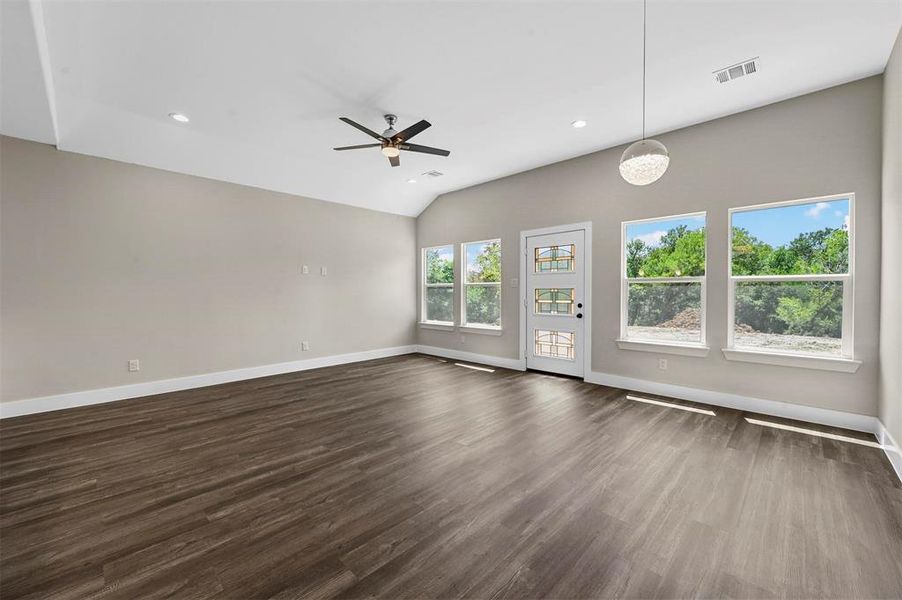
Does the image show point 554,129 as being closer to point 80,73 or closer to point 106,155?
point 80,73

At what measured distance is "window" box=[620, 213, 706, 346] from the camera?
412cm

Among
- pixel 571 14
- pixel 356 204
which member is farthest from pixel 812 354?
pixel 356 204

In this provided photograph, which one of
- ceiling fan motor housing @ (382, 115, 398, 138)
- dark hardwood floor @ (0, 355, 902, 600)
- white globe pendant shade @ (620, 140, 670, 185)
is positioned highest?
ceiling fan motor housing @ (382, 115, 398, 138)

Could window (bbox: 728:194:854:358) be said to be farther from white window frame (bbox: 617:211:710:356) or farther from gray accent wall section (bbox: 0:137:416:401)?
gray accent wall section (bbox: 0:137:416:401)

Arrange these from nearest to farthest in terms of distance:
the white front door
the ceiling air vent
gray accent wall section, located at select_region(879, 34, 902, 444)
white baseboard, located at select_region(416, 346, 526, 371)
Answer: gray accent wall section, located at select_region(879, 34, 902, 444) < the ceiling air vent < the white front door < white baseboard, located at select_region(416, 346, 526, 371)

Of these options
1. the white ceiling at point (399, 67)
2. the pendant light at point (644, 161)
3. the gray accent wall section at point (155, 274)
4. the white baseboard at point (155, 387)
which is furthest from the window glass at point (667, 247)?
the white baseboard at point (155, 387)

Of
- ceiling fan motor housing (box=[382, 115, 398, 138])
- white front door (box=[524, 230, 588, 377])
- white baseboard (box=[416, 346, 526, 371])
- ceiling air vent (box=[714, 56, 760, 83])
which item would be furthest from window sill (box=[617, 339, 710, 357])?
ceiling fan motor housing (box=[382, 115, 398, 138])

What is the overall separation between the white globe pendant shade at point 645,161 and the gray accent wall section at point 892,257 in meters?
1.67

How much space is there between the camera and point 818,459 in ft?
8.81

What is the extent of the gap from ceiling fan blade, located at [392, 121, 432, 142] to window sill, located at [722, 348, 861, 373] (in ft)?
Answer: 12.9

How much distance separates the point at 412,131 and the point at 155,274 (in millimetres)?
3806

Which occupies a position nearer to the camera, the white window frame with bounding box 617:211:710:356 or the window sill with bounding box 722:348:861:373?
the window sill with bounding box 722:348:861:373

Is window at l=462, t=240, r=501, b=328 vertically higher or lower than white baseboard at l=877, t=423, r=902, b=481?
higher

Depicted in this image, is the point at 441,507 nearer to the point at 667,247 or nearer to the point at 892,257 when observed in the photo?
the point at 892,257
